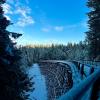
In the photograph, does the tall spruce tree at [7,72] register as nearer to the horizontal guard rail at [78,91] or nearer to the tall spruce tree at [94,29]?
the horizontal guard rail at [78,91]

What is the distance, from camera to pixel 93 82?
3.30m

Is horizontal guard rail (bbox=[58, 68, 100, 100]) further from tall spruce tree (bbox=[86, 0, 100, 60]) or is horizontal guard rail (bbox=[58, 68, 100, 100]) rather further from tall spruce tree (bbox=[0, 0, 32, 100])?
tall spruce tree (bbox=[86, 0, 100, 60])

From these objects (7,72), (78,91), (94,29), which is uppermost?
(94,29)

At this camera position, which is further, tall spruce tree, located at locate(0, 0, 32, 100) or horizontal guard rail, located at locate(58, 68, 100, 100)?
tall spruce tree, located at locate(0, 0, 32, 100)

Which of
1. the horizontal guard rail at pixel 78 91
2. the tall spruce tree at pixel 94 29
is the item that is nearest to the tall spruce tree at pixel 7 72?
the horizontal guard rail at pixel 78 91

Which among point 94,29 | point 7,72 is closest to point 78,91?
point 7,72

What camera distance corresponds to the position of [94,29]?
1641 inches

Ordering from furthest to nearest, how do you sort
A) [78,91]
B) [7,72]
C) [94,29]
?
[94,29] < [7,72] < [78,91]

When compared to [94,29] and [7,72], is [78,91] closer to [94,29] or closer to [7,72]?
[7,72]

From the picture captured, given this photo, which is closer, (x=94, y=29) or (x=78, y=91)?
(x=78, y=91)

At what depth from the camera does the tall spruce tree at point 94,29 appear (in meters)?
41.0

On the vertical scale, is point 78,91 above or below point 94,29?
below

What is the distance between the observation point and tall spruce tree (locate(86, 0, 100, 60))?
4097 cm

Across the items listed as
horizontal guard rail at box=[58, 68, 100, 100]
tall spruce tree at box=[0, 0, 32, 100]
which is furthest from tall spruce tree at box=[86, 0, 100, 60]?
horizontal guard rail at box=[58, 68, 100, 100]
